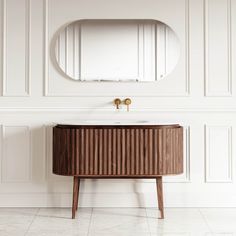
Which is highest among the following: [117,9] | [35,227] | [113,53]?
[117,9]

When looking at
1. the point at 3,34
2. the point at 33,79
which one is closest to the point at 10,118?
the point at 33,79

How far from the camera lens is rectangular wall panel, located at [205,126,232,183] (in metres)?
4.75

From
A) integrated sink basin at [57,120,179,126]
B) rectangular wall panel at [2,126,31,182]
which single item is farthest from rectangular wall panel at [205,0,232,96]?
rectangular wall panel at [2,126,31,182]

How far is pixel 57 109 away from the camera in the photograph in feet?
15.6

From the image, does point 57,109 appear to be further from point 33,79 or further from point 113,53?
point 113,53

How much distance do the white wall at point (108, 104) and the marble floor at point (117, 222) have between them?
0.54 feet

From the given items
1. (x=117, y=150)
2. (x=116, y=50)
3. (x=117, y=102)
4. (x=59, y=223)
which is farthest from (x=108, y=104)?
(x=59, y=223)

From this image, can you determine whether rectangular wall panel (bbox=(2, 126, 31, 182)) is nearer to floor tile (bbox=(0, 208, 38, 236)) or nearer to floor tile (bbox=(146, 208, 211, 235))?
floor tile (bbox=(0, 208, 38, 236))

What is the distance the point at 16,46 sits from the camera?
476cm

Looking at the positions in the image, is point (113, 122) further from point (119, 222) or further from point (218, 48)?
point (218, 48)

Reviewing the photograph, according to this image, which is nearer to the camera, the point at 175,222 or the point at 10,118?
the point at 175,222

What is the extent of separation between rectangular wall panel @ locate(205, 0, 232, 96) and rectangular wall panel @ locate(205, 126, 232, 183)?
319 millimetres

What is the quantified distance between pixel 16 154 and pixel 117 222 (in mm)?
1126

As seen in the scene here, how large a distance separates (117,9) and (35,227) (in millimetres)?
1921
